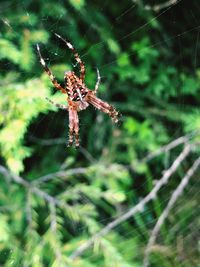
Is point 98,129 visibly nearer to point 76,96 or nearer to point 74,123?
point 74,123

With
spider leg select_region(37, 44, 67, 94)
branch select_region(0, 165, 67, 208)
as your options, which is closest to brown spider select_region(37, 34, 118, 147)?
spider leg select_region(37, 44, 67, 94)

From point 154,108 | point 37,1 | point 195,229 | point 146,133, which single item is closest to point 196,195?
point 195,229

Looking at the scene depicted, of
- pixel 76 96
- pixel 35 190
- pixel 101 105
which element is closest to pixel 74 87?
pixel 76 96

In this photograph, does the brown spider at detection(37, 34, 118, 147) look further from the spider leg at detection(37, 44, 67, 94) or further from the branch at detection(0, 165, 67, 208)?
the branch at detection(0, 165, 67, 208)

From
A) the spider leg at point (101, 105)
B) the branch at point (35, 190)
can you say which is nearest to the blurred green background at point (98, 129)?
the branch at point (35, 190)

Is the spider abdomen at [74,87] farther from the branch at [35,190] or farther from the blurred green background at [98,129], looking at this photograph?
the branch at [35,190]

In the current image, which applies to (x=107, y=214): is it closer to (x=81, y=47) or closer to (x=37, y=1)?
(x=81, y=47)

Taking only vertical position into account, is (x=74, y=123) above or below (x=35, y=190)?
above

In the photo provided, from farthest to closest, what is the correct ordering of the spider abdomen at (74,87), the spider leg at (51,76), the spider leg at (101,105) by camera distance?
the spider leg at (101,105), the spider abdomen at (74,87), the spider leg at (51,76)
